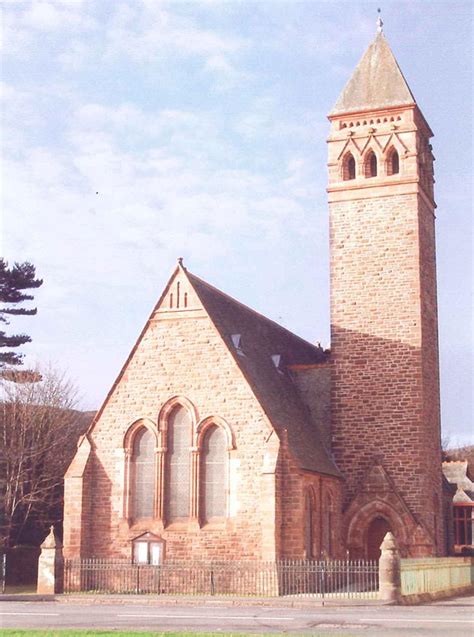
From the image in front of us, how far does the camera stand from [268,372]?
1529 inches

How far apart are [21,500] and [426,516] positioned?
64.2 ft

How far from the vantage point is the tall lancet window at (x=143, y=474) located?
35.8 m

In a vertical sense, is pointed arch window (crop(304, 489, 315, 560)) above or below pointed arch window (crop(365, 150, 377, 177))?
below

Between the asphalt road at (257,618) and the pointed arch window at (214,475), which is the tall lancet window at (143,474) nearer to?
the pointed arch window at (214,475)

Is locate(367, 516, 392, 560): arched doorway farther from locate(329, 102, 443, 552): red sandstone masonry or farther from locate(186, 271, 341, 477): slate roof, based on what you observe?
locate(186, 271, 341, 477): slate roof

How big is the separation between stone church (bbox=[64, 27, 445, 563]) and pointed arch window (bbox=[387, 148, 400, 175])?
70 mm

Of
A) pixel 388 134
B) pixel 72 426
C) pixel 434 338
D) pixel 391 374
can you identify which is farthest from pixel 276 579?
pixel 72 426

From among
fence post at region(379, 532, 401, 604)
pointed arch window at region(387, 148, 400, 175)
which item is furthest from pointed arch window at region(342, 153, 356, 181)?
fence post at region(379, 532, 401, 604)

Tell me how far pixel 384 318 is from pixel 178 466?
10.1 meters

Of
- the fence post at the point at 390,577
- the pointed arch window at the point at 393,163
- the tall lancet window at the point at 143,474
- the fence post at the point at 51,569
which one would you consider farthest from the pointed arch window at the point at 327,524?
the pointed arch window at the point at 393,163

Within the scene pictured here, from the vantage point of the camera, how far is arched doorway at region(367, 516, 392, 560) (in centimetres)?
3800

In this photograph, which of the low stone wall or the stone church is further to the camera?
the stone church

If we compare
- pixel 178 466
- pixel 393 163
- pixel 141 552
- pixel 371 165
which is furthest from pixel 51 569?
pixel 393 163

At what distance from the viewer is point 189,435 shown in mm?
35750
